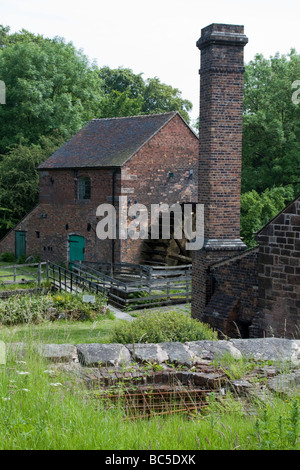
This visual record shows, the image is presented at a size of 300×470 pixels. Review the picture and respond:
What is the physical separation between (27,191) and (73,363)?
25.8 metres

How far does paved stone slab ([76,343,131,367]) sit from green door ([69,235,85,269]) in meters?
20.0

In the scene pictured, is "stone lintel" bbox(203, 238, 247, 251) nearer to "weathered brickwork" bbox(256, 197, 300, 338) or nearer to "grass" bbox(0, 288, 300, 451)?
"weathered brickwork" bbox(256, 197, 300, 338)

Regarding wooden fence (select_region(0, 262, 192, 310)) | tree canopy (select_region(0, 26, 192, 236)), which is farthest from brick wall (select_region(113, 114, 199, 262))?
tree canopy (select_region(0, 26, 192, 236))

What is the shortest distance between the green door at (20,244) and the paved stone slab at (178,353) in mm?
23827

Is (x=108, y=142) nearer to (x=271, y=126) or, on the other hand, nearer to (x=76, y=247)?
(x=76, y=247)

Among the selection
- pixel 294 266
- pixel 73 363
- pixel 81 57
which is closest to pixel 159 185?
pixel 294 266

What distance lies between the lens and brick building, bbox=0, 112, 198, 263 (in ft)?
77.7

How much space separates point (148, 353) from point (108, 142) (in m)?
21.2

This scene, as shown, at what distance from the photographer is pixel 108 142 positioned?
2584 cm

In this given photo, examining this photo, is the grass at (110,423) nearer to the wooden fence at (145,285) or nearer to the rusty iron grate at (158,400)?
the rusty iron grate at (158,400)

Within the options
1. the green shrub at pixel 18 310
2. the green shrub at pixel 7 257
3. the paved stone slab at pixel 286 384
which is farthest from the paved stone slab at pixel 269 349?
the green shrub at pixel 7 257

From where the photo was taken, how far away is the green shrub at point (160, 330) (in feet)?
28.0

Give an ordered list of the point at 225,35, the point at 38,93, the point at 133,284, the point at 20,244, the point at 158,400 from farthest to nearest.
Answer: the point at 38,93 < the point at 20,244 < the point at 133,284 < the point at 225,35 < the point at 158,400

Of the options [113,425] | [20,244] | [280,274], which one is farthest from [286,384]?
[20,244]
